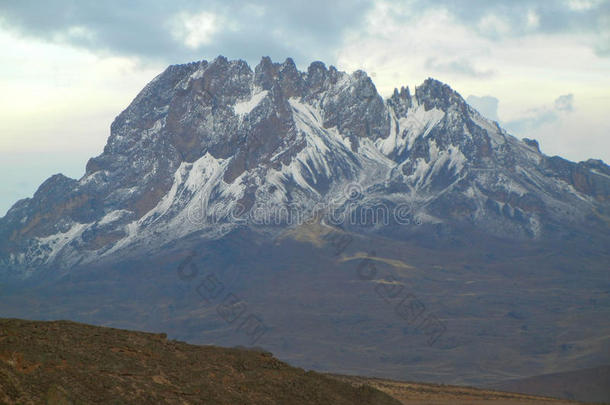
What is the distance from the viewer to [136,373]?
43.0 metres

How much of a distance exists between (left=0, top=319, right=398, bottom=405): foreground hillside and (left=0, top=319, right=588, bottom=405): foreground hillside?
4 centimetres

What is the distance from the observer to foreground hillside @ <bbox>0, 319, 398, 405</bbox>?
38469mm

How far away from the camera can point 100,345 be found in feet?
147

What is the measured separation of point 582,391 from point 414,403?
68.5m

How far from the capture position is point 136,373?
43.0m

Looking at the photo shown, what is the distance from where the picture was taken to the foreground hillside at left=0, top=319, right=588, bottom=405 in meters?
38.5

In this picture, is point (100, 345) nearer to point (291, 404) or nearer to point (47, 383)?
point (47, 383)

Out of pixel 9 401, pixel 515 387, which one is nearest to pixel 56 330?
pixel 9 401

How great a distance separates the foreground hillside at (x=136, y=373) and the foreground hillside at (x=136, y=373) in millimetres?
45

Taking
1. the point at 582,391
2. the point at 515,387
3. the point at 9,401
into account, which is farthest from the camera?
the point at 515,387

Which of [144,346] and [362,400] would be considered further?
[362,400]

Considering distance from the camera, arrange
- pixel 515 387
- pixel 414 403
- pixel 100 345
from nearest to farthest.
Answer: pixel 100 345 < pixel 414 403 < pixel 515 387

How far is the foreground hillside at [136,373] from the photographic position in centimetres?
3847

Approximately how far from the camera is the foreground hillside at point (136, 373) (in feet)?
126
